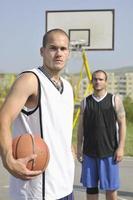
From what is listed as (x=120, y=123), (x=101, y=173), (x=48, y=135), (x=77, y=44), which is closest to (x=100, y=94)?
(x=120, y=123)

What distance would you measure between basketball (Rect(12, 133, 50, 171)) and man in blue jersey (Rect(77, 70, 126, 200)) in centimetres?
282

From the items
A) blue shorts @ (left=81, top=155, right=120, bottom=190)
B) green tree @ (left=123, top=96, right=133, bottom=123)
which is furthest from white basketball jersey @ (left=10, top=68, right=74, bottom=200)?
green tree @ (left=123, top=96, right=133, bottom=123)

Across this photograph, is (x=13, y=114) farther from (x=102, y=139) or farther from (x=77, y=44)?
(x=77, y=44)

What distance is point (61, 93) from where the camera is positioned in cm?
352

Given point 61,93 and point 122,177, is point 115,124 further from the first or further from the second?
point 122,177

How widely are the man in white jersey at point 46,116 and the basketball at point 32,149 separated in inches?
1.6

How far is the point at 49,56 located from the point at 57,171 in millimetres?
771

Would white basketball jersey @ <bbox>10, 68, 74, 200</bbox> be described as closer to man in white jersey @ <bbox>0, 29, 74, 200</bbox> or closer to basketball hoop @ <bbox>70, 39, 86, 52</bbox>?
man in white jersey @ <bbox>0, 29, 74, 200</bbox>

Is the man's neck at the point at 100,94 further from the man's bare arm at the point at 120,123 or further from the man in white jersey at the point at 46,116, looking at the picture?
the man in white jersey at the point at 46,116

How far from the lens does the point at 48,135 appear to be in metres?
3.36

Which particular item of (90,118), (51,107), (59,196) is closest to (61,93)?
(51,107)

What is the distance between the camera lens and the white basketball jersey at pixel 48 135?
3.33 meters

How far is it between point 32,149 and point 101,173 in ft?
9.49

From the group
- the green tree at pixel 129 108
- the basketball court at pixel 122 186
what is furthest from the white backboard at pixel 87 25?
the green tree at pixel 129 108
